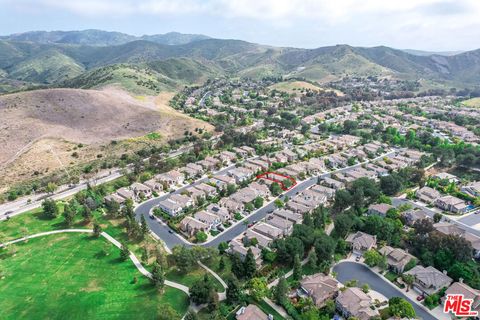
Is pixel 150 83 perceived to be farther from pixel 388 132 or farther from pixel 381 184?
pixel 381 184

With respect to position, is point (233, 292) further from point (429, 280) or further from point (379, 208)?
point (379, 208)

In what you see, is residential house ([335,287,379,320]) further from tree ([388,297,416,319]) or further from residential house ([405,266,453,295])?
residential house ([405,266,453,295])

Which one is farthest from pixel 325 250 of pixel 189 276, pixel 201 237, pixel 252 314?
pixel 201 237

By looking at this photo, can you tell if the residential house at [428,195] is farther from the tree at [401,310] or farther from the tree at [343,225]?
the tree at [401,310]

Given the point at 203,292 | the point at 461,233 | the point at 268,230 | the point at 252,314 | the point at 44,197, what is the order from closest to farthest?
the point at 252,314
the point at 203,292
the point at 461,233
the point at 268,230
the point at 44,197

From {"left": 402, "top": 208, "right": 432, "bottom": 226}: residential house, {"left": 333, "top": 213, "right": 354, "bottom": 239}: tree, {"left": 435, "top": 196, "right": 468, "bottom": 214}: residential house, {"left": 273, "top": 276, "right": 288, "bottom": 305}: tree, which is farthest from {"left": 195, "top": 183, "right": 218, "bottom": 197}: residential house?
{"left": 435, "top": 196, "right": 468, "bottom": 214}: residential house
